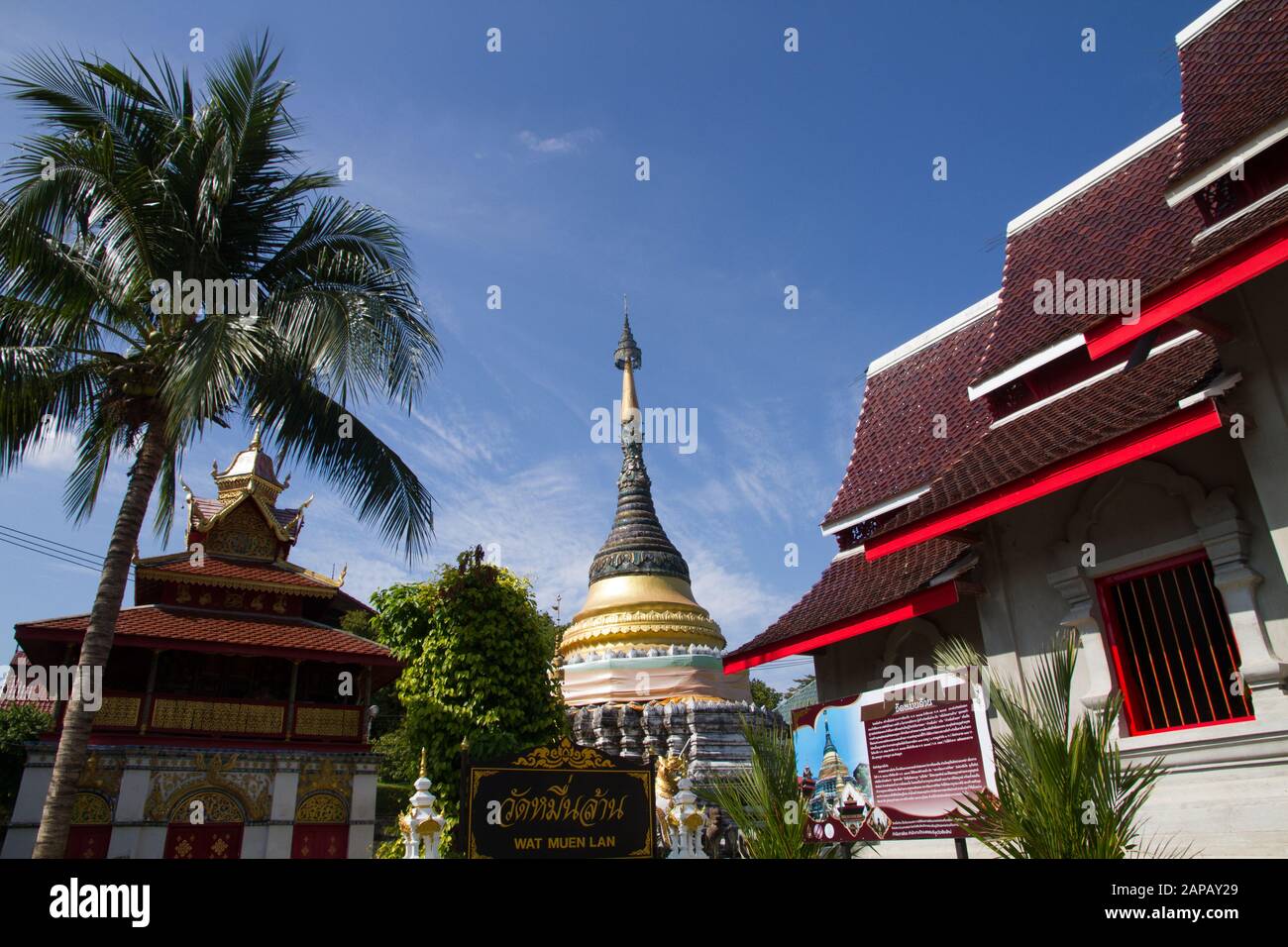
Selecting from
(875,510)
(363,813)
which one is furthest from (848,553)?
(363,813)

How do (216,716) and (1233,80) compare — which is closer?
(1233,80)

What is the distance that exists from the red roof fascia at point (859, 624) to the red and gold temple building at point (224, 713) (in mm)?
10910

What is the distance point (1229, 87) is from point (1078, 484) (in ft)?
12.8

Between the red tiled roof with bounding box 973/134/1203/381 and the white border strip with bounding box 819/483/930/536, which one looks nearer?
the red tiled roof with bounding box 973/134/1203/381

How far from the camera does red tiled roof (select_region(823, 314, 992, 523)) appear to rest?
11016mm

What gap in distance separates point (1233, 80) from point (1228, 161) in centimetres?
201

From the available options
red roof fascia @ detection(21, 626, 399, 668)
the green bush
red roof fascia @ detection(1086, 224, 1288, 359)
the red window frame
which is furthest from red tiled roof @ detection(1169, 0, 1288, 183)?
red roof fascia @ detection(21, 626, 399, 668)

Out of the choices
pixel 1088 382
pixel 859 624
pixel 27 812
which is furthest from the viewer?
pixel 27 812

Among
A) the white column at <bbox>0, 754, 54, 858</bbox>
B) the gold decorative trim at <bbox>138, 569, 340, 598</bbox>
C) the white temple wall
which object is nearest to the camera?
the white column at <bbox>0, 754, 54, 858</bbox>

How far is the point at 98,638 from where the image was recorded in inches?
384

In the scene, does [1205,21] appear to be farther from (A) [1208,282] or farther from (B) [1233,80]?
(A) [1208,282]

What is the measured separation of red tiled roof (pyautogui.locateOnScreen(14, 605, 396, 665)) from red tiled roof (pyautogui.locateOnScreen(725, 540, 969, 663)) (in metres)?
11.0

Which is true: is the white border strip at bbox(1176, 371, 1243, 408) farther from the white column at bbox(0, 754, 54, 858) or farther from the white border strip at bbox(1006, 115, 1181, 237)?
the white column at bbox(0, 754, 54, 858)
